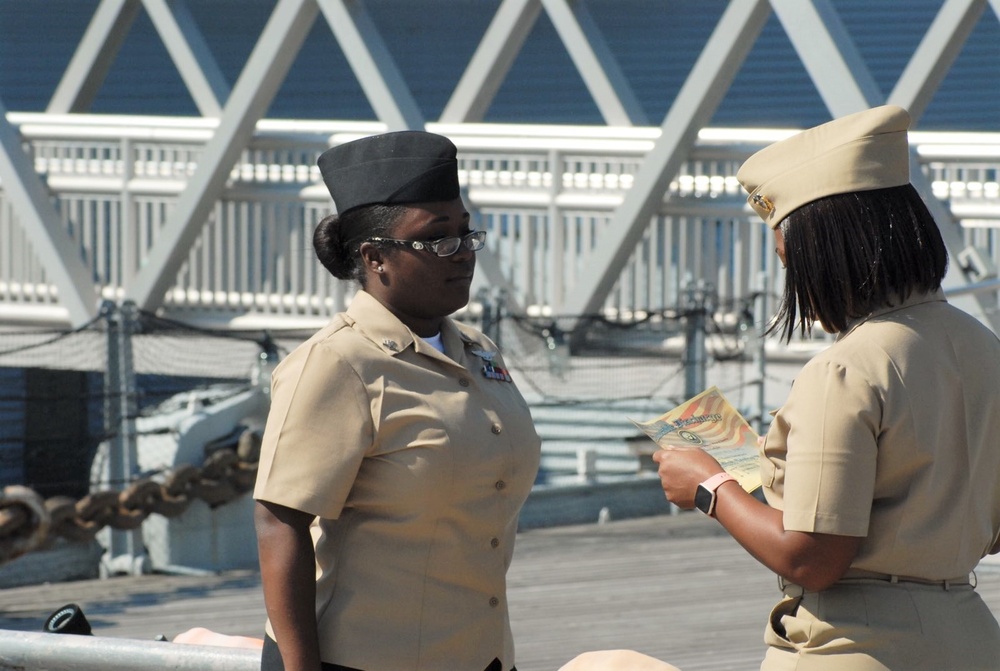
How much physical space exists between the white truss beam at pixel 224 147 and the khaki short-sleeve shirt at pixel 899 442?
904 centimetres

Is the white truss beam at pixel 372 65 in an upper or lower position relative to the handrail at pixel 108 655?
upper

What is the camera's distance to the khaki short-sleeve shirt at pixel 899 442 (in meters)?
2.30

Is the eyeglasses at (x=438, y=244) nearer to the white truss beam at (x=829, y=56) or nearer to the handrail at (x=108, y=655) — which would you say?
the handrail at (x=108, y=655)

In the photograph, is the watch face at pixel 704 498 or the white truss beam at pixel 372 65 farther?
the white truss beam at pixel 372 65

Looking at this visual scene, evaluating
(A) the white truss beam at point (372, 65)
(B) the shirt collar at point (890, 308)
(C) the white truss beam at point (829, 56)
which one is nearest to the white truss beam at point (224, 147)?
(A) the white truss beam at point (372, 65)

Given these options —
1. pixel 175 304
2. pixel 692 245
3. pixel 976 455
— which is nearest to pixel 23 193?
pixel 175 304

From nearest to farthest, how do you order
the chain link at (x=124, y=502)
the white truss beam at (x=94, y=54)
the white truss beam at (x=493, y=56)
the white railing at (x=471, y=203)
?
the chain link at (x=124, y=502)
the white railing at (x=471, y=203)
the white truss beam at (x=493, y=56)
the white truss beam at (x=94, y=54)

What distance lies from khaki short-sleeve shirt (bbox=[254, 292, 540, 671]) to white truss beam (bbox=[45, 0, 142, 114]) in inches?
413

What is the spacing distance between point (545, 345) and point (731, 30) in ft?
8.23

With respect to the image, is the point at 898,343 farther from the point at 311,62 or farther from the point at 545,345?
the point at 311,62

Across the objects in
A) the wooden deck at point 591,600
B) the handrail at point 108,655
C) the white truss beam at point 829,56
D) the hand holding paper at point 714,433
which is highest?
the white truss beam at point 829,56

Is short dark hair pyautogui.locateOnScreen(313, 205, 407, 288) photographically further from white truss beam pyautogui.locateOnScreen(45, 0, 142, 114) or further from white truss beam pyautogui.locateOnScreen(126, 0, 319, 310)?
white truss beam pyautogui.locateOnScreen(45, 0, 142, 114)

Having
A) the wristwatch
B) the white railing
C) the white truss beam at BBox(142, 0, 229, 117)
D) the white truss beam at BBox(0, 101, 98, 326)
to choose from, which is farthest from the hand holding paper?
the white truss beam at BBox(142, 0, 229, 117)

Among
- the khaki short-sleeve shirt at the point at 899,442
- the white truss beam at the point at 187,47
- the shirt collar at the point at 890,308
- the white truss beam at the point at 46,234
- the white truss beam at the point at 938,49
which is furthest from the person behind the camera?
the white truss beam at the point at 187,47
